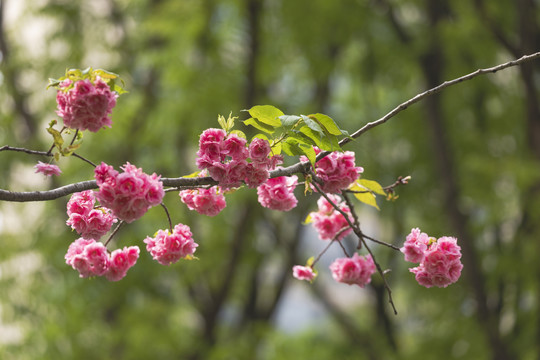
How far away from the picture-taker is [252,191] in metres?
5.52

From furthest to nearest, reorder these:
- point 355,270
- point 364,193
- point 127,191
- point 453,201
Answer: point 453,201 → point 355,270 → point 364,193 → point 127,191

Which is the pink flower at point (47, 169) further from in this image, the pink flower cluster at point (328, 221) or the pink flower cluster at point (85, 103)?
the pink flower cluster at point (328, 221)

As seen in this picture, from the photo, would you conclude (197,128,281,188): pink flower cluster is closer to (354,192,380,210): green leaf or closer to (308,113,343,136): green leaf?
(308,113,343,136): green leaf

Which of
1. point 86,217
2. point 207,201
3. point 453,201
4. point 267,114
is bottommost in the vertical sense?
point 86,217

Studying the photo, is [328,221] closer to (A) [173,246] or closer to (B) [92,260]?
(A) [173,246]

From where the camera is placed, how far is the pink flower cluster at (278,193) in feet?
6.19

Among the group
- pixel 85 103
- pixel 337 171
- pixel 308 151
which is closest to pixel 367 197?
pixel 337 171

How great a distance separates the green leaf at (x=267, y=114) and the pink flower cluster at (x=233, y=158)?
0.06 m

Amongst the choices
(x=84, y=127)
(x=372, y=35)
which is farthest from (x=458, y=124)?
(x=84, y=127)

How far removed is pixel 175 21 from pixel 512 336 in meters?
4.17

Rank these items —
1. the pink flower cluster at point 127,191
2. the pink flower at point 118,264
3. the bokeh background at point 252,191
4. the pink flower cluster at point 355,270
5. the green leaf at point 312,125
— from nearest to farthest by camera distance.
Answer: the pink flower cluster at point 127,191, the green leaf at point 312,125, the pink flower at point 118,264, the pink flower cluster at point 355,270, the bokeh background at point 252,191

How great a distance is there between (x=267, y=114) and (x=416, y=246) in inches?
21.6

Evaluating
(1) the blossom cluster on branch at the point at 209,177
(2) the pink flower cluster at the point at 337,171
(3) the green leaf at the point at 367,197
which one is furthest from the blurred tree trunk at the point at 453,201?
(2) the pink flower cluster at the point at 337,171

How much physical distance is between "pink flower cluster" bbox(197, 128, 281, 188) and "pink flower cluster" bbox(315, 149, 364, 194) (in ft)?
0.65
